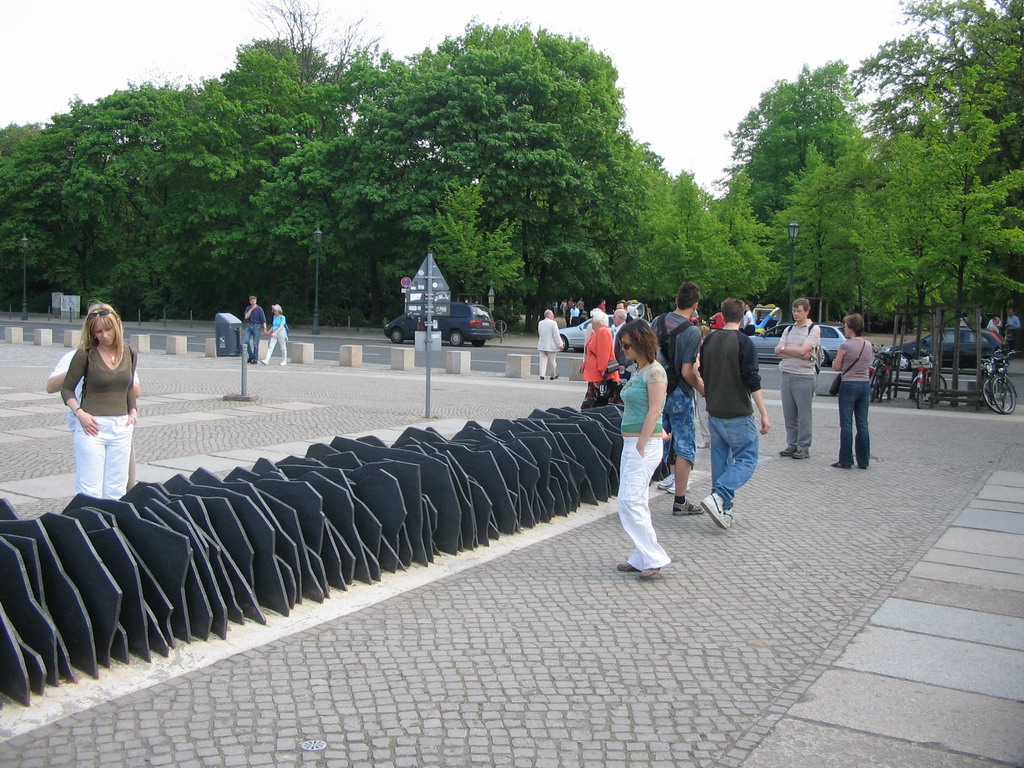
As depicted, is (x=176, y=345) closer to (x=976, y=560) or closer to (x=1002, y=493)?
(x=1002, y=493)

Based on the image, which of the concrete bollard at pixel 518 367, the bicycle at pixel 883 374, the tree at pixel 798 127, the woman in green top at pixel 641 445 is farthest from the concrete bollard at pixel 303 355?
the tree at pixel 798 127

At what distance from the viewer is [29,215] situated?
59188 millimetres

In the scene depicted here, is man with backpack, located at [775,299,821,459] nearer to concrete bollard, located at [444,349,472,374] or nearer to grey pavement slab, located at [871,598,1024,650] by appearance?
grey pavement slab, located at [871,598,1024,650]

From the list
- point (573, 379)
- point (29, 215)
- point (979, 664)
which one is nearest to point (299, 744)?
point (979, 664)

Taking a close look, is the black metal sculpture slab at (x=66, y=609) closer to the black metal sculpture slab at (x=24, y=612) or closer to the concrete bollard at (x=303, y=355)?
the black metal sculpture slab at (x=24, y=612)

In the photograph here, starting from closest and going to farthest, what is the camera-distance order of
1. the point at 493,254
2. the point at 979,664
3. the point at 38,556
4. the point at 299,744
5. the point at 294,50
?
the point at 299,744 → the point at 38,556 → the point at 979,664 → the point at 493,254 → the point at 294,50

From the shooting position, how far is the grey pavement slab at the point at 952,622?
5200mm

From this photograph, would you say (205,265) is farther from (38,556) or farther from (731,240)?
(38,556)

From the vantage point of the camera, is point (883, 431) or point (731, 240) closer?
point (883, 431)

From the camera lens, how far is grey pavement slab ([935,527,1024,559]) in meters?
7.18

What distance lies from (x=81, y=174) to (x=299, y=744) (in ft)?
192

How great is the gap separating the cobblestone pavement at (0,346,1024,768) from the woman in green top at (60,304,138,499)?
5.88ft

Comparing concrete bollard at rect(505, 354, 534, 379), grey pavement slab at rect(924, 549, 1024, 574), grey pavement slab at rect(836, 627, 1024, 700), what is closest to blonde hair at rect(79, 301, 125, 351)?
grey pavement slab at rect(836, 627, 1024, 700)

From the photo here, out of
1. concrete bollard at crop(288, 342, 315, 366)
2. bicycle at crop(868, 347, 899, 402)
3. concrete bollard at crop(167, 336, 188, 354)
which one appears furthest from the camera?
concrete bollard at crop(167, 336, 188, 354)
